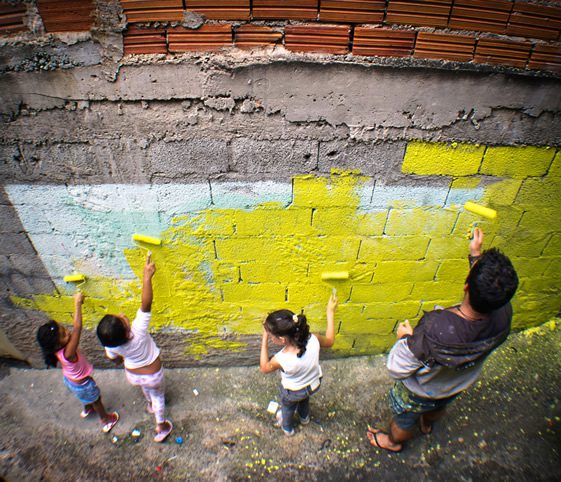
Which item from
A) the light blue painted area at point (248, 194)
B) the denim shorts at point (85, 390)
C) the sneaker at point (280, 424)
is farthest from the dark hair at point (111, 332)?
the sneaker at point (280, 424)

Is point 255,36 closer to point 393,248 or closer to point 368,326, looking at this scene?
point 393,248

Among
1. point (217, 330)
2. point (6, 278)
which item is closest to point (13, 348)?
point (6, 278)

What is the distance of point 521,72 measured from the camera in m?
1.71

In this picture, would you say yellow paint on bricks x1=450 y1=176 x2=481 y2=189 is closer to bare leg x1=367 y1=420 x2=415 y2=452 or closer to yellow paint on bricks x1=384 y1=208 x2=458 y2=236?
yellow paint on bricks x1=384 y1=208 x2=458 y2=236

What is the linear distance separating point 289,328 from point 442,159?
1559 mm

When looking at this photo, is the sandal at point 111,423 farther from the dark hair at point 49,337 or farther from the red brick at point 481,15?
the red brick at point 481,15

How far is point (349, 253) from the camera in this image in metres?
2.43

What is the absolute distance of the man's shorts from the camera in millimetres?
2193

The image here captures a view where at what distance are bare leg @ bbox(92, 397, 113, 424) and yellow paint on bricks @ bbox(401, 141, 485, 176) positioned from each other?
3.25 m

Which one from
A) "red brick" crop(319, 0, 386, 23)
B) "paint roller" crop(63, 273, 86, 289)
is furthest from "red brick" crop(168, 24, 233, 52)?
"paint roller" crop(63, 273, 86, 289)

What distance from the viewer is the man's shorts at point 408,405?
2.19 m

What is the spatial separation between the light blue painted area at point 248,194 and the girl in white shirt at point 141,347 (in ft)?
2.65

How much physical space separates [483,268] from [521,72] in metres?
1.18

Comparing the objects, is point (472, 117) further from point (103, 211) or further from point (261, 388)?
point (261, 388)
